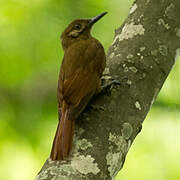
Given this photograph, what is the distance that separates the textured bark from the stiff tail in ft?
0.13

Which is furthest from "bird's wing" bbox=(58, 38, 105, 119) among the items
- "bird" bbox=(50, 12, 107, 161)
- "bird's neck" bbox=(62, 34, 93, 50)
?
"bird's neck" bbox=(62, 34, 93, 50)

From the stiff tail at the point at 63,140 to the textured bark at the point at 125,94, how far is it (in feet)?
0.13

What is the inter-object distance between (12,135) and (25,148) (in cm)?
20

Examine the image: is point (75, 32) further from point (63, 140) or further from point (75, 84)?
point (63, 140)

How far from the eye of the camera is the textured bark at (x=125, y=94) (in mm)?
2436

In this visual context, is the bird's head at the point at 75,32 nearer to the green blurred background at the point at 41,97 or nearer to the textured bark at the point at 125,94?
the textured bark at the point at 125,94

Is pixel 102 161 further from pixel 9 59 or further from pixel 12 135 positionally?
pixel 9 59

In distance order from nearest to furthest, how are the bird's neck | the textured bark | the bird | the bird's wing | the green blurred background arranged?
the textured bark
the bird
the bird's wing
the bird's neck
the green blurred background

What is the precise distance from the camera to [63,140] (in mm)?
2689

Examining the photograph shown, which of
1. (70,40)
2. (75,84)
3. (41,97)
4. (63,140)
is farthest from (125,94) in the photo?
(41,97)

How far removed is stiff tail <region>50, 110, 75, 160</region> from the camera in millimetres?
2465

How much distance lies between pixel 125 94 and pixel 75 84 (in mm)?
415

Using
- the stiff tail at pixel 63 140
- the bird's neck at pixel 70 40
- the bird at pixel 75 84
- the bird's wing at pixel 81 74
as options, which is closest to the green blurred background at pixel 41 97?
the bird's neck at pixel 70 40

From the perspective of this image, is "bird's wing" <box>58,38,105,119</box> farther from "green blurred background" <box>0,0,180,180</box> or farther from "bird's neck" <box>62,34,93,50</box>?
"green blurred background" <box>0,0,180,180</box>
